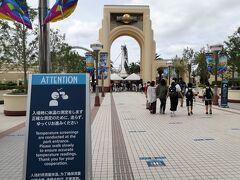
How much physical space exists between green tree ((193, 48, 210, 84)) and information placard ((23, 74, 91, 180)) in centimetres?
4877

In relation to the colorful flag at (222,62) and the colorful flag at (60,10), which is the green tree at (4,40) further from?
the colorful flag at (60,10)

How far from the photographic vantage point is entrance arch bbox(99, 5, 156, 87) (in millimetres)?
46250

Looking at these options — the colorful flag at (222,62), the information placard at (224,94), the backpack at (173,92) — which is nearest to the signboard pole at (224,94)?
the information placard at (224,94)

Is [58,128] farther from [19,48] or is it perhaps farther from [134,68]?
[134,68]

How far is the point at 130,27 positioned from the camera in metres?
46.9

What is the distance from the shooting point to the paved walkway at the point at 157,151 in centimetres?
577

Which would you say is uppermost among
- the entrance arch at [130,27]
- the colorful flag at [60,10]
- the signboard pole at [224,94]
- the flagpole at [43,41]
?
the entrance arch at [130,27]

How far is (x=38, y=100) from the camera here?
4.37m

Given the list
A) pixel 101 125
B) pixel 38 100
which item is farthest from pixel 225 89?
pixel 38 100

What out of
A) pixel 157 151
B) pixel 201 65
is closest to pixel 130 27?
pixel 201 65

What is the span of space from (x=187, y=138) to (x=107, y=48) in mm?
37725

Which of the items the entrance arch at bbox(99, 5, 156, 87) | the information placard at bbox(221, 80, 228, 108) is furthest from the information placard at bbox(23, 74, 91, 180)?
the entrance arch at bbox(99, 5, 156, 87)

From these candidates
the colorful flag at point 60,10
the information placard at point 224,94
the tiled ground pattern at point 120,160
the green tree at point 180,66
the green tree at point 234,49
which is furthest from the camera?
the green tree at point 180,66

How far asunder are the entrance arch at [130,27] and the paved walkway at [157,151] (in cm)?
3545
